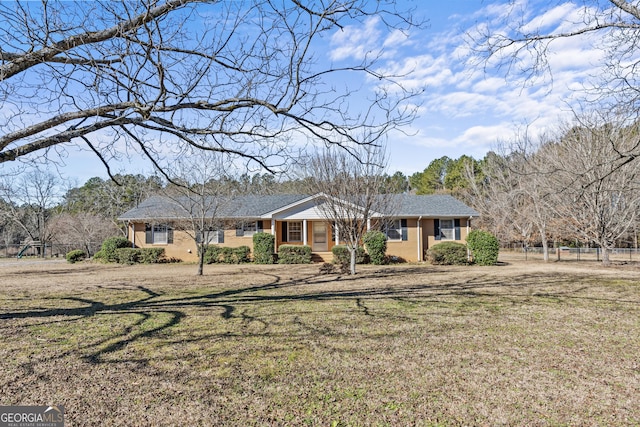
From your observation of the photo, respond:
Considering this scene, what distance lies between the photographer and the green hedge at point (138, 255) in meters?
20.0

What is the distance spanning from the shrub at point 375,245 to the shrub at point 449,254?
2.50 meters

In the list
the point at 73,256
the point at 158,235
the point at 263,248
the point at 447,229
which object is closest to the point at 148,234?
the point at 158,235

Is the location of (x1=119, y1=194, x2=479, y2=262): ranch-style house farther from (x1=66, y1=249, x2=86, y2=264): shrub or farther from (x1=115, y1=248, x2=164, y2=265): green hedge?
(x1=66, y1=249, x2=86, y2=264): shrub

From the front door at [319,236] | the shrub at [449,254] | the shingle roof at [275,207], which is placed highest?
the shingle roof at [275,207]

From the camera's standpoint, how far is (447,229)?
21.1 m

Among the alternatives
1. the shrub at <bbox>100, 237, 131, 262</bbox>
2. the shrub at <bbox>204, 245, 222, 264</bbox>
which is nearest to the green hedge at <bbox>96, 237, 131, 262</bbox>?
the shrub at <bbox>100, 237, 131, 262</bbox>

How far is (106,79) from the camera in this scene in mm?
4520

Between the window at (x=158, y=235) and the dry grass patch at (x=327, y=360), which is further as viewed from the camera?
the window at (x=158, y=235)

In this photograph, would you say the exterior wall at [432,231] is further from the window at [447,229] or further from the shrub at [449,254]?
the shrub at [449,254]

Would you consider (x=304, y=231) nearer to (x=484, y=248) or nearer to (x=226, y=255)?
(x=226, y=255)

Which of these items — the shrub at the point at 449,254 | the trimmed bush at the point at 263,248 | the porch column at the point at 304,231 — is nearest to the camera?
the shrub at the point at 449,254

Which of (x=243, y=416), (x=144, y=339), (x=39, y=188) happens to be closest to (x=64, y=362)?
(x=144, y=339)

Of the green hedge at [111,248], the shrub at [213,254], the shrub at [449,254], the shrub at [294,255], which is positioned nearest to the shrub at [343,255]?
the shrub at [294,255]

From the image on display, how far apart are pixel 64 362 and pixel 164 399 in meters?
1.78
